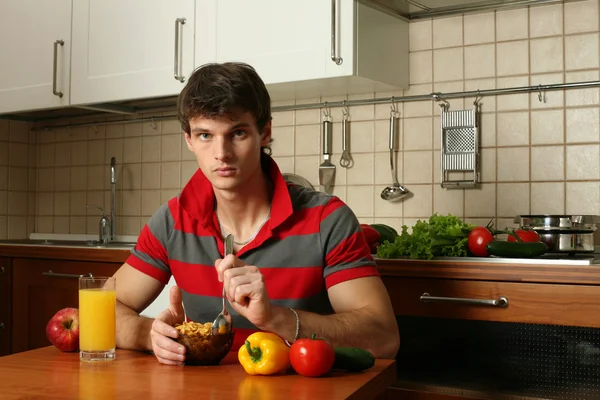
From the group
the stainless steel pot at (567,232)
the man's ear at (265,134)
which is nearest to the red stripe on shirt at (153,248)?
the man's ear at (265,134)

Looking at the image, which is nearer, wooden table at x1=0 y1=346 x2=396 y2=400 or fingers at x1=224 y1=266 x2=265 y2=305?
wooden table at x1=0 y1=346 x2=396 y2=400

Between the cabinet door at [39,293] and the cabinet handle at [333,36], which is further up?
the cabinet handle at [333,36]

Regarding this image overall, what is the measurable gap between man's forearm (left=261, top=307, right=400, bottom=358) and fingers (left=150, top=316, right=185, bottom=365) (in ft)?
0.52

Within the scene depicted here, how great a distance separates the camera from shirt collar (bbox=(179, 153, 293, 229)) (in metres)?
1.71

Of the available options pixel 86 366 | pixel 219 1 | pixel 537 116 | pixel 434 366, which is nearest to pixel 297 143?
pixel 219 1

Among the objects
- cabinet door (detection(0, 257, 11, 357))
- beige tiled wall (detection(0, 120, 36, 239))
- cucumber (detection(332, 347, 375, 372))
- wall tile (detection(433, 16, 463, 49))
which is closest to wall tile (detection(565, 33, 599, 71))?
wall tile (detection(433, 16, 463, 49))

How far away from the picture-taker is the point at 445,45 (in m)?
2.77

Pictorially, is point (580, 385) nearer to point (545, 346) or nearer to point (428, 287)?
point (545, 346)

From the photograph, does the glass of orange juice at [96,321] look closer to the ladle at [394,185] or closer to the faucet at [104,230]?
the ladle at [394,185]

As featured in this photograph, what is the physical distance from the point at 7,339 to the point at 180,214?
1.82 m

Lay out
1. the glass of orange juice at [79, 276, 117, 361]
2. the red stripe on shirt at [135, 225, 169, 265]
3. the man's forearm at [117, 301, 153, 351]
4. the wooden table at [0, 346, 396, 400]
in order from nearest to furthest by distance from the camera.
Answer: the wooden table at [0, 346, 396, 400]
the glass of orange juice at [79, 276, 117, 361]
the man's forearm at [117, 301, 153, 351]
the red stripe on shirt at [135, 225, 169, 265]

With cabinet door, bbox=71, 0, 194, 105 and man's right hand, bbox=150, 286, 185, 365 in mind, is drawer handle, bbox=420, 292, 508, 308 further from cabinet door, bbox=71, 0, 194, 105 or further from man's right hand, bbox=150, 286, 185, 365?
cabinet door, bbox=71, 0, 194, 105

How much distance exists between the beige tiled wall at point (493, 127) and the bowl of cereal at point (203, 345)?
1590 millimetres

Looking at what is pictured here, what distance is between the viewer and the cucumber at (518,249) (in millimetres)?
2152
